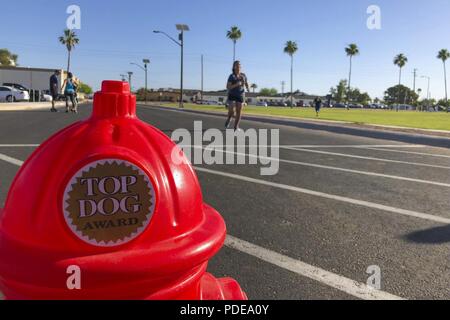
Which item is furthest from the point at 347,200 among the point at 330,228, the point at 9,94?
the point at 9,94

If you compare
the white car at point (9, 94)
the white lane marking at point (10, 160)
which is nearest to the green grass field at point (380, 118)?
the white lane marking at point (10, 160)

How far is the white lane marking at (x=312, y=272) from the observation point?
7.11 feet

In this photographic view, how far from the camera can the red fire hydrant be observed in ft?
3.01

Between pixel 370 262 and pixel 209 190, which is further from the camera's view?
pixel 209 190

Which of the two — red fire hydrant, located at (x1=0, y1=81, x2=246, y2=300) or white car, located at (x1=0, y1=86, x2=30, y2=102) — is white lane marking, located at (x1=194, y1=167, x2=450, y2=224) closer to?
red fire hydrant, located at (x1=0, y1=81, x2=246, y2=300)

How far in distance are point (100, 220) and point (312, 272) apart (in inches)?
71.5

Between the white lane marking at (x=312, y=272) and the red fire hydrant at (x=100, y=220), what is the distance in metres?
1.47

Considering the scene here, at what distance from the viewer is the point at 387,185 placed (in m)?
5.10

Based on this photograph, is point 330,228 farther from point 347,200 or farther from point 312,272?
point 347,200

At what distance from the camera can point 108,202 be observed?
0.96m

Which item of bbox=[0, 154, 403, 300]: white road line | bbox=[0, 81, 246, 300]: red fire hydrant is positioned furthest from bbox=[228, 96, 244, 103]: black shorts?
bbox=[0, 81, 246, 300]: red fire hydrant

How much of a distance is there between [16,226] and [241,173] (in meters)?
4.77
